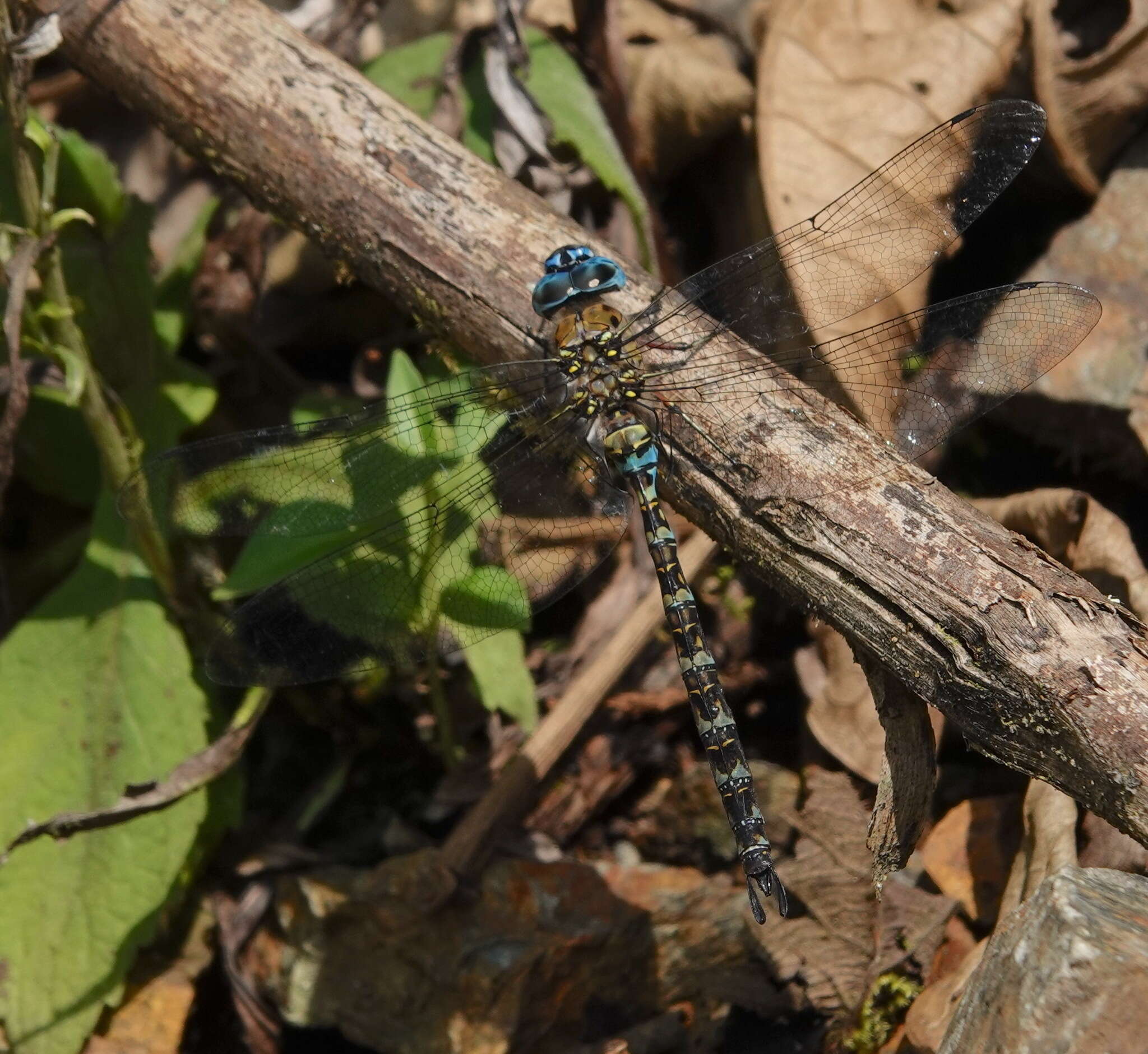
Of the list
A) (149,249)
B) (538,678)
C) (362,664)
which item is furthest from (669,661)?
(149,249)

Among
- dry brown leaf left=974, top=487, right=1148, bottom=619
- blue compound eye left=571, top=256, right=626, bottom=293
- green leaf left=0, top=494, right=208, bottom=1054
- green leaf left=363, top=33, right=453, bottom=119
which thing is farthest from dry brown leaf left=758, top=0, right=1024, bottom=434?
green leaf left=0, top=494, right=208, bottom=1054

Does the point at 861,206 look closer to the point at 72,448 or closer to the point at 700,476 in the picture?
the point at 700,476

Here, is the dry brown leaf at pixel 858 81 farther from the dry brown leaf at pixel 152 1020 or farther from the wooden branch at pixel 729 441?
the dry brown leaf at pixel 152 1020

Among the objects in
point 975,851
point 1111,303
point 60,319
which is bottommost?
point 975,851

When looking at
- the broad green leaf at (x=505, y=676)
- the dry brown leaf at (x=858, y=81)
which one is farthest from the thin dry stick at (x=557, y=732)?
the dry brown leaf at (x=858, y=81)

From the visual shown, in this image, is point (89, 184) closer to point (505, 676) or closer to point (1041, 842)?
point (505, 676)

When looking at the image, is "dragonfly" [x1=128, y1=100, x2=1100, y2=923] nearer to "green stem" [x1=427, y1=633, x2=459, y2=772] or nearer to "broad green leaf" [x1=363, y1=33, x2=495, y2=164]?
"green stem" [x1=427, y1=633, x2=459, y2=772]

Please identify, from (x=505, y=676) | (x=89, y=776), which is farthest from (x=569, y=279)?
(x=89, y=776)
